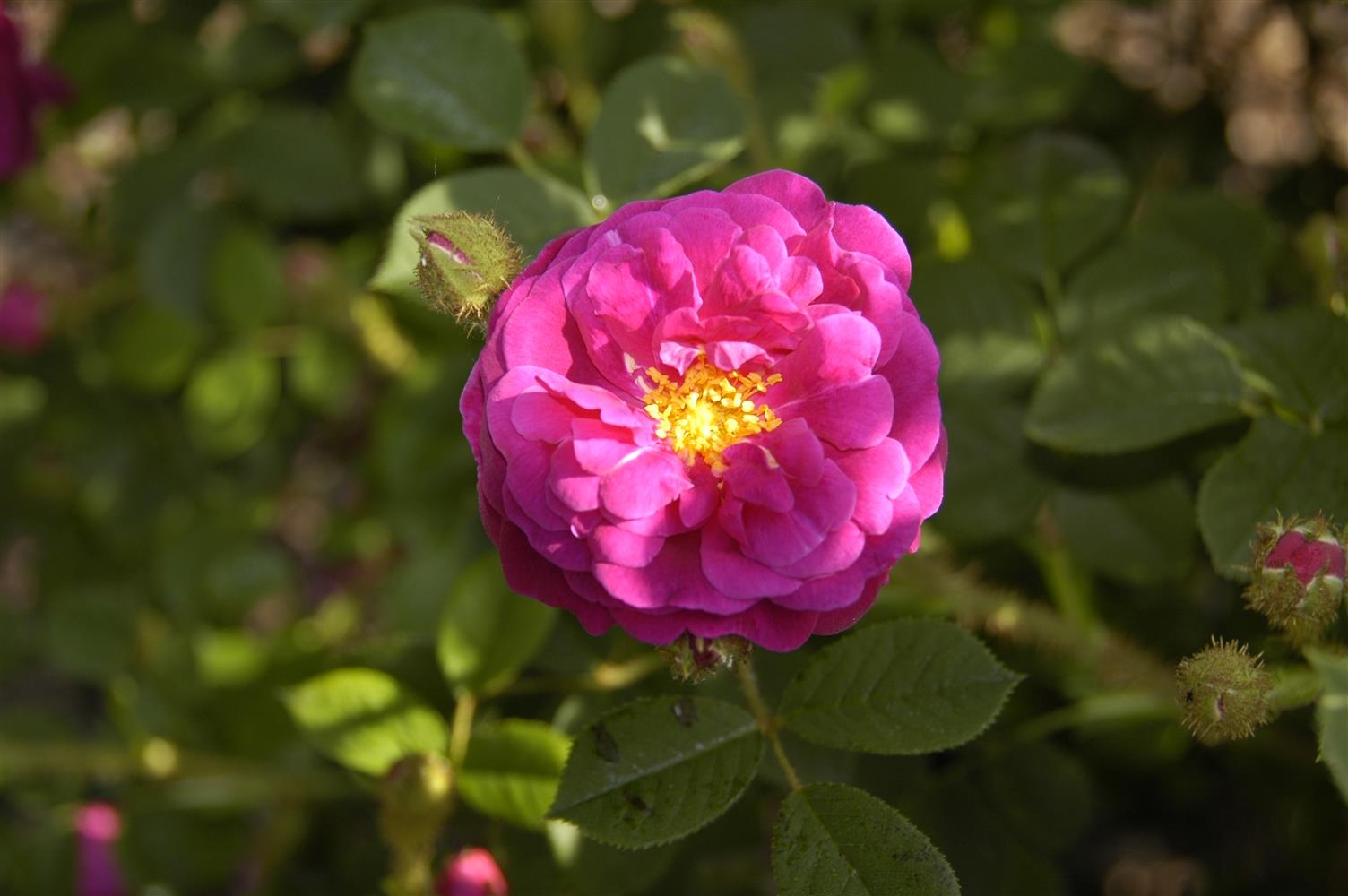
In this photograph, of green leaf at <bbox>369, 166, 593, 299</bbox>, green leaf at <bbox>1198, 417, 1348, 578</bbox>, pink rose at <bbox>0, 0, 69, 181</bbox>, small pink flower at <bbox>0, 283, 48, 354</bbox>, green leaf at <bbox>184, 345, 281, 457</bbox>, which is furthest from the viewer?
small pink flower at <bbox>0, 283, 48, 354</bbox>

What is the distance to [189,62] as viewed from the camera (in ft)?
7.02

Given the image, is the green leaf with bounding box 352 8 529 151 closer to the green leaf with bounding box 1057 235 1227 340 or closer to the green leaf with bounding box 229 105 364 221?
the green leaf with bounding box 229 105 364 221

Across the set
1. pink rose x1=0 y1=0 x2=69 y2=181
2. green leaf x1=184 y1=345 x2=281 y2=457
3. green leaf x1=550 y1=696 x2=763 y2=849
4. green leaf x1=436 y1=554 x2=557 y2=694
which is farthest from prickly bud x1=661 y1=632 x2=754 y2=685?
pink rose x1=0 y1=0 x2=69 y2=181

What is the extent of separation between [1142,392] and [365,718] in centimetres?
105

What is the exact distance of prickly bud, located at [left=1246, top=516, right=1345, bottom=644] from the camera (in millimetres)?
1014

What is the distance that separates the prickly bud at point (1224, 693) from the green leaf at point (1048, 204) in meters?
0.80

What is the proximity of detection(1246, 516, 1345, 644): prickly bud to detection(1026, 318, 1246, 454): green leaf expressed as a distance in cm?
24

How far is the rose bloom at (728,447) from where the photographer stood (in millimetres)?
966

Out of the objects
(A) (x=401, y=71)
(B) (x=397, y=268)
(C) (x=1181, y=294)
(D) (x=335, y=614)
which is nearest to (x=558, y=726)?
(B) (x=397, y=268)

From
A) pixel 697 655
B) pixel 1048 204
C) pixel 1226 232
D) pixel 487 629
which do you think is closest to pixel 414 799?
pixel 487 629

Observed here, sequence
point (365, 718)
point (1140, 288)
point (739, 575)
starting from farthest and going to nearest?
point (1140, 288) < point (365, 718) < point (739, 575)

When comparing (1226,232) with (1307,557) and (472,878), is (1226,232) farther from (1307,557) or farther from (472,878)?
(472,878)

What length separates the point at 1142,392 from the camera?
1.31 m

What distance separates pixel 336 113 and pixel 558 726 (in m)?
1.46
